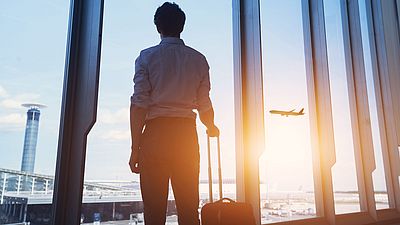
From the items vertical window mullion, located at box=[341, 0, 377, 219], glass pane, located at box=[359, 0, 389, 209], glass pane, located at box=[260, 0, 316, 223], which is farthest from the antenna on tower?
glass pane, located at box=[359, 0, 389, 209]

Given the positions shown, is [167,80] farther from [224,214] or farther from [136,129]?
[224,214]

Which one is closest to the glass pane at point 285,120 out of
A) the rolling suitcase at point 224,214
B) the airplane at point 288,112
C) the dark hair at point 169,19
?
the airplane at point 288,112

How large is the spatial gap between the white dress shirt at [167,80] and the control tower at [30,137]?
1.80ft

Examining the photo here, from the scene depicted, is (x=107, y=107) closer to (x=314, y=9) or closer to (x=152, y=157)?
(x=152, y=157)

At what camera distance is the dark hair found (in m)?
1.54

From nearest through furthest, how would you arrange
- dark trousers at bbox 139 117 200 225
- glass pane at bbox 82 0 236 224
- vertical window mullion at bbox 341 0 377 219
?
dark trousers at bbox 139 117 200 225, glass pane at bbox 82 0 236 224, vertical window mullion at bbox 341 0 377 219

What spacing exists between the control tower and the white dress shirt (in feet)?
1.80

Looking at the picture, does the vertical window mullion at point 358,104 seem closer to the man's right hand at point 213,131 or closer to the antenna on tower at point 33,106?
the man's right hand at point 213,131

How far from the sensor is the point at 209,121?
1.66 metres

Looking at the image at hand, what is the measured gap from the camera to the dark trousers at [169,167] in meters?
1.40

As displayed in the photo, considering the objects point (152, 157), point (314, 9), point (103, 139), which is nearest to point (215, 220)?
point (152, 157)

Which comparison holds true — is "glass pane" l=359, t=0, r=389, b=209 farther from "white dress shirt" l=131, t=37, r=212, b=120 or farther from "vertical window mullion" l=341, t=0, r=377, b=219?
"white dress shirt" l=131, t=37, r=212, b=120

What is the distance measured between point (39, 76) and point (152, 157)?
757mm

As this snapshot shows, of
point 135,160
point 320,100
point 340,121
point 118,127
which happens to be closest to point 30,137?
point 118,127
